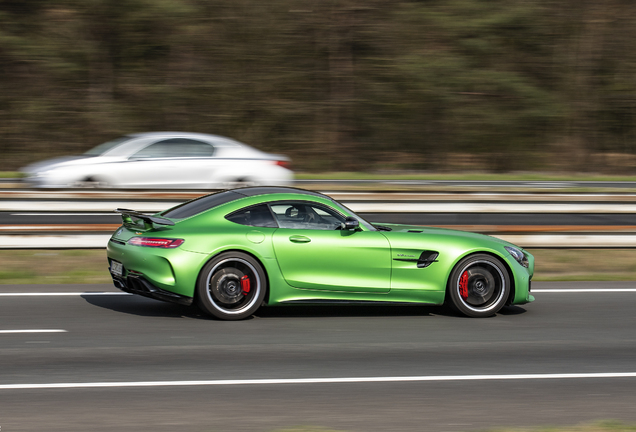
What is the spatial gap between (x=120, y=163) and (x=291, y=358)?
10266 mm

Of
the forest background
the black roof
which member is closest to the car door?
the black roof

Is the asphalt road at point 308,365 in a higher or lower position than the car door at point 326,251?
lower

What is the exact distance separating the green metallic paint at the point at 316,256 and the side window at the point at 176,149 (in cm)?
834

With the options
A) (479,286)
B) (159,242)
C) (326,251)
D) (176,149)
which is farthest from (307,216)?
(176,149)

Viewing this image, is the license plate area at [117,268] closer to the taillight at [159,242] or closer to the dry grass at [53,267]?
the taillight at [159,242]

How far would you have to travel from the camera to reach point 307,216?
287 inches

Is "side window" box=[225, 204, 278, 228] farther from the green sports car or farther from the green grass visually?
the green grass

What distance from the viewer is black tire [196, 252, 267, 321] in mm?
6891

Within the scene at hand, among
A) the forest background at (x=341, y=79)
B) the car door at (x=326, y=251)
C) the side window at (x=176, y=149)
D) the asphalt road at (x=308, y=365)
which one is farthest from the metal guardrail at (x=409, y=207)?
the forest background at (x=341, y=79)

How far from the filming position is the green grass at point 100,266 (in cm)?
941

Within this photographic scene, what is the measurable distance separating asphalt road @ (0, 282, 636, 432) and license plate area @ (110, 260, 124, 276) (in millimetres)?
425

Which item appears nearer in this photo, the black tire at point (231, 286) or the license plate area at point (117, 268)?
the black tire at point (231, 286)

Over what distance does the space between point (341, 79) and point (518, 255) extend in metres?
21.9

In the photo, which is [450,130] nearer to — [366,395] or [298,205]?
[298,205]
